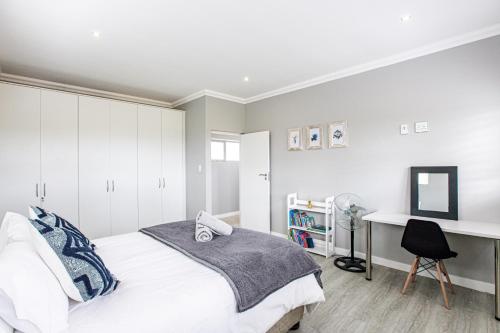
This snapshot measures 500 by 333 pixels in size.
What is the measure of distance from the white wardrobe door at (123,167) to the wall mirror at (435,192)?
4.05 meters

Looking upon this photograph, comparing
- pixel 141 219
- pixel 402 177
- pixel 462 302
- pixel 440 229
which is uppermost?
pixel 402 177

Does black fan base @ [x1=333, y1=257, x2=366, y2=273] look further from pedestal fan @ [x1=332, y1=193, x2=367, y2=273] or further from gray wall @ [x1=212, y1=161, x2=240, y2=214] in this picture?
gray wall @ [x1=212, y1=161, x2=240, y2=214]

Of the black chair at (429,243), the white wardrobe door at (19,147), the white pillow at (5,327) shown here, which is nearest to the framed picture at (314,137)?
the black chair at (429,243)

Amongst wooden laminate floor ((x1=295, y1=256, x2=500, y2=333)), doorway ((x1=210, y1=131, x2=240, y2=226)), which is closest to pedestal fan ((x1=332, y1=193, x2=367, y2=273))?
wooden laminate floor ((x1=295, y1=256, x2=500, y2=333))

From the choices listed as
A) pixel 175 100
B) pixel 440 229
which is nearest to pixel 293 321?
pixel 440 229

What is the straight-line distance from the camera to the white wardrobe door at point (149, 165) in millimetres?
4336

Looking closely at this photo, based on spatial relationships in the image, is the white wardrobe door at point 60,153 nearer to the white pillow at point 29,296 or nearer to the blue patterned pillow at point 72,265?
the blue patterned pillow at point 72,265

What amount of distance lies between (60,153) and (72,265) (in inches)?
119

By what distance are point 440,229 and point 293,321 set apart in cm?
159

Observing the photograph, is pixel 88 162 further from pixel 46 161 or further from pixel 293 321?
pixel 293 321

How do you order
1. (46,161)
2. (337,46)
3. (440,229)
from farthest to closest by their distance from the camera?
(46,161) < (337,46) < (440,229)

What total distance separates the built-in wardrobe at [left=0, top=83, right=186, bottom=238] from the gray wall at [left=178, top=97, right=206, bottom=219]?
0.48ft

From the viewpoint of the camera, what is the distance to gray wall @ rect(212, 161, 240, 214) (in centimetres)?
627

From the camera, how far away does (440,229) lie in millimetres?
2344
